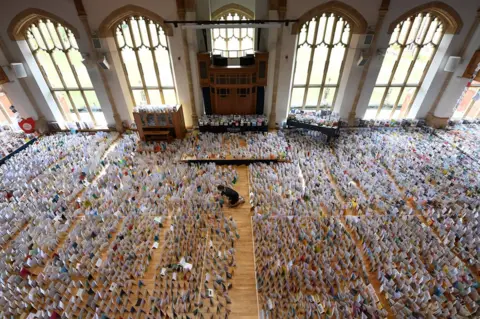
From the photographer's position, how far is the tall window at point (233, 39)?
14.1m

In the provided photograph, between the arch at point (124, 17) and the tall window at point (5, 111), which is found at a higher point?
the arch at point (124, 17)

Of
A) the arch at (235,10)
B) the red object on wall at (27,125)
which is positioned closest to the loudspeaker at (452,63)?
the arch at (235,10)

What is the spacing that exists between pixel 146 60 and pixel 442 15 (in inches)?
620

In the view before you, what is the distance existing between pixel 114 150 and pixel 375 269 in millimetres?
12955

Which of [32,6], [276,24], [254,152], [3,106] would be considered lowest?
[254,152]

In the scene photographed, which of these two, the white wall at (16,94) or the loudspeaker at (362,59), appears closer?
the loudspeaker at (362,59)

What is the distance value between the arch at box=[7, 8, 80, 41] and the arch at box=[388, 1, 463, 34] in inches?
637

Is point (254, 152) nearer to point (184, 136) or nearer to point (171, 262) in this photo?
point (184, 136)

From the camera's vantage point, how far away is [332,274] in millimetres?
6855

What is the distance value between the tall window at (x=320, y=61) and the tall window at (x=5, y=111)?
1767cm

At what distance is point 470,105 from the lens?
14.9 m

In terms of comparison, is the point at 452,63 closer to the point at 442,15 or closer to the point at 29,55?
the point at 442,15

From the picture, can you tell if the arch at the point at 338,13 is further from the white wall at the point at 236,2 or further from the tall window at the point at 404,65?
the white wall at the point at 236,2

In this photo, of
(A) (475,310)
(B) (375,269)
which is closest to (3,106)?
(B) (375,269)
